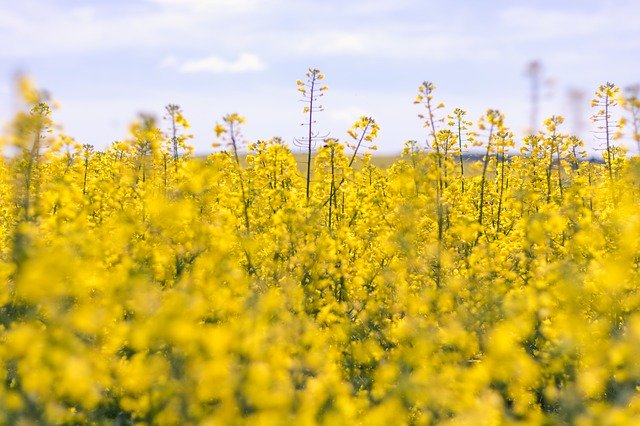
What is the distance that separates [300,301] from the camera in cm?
603

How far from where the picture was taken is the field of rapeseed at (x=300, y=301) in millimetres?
3875

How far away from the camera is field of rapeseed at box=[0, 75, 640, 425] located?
12.7ft

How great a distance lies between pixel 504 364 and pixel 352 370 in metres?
1.90

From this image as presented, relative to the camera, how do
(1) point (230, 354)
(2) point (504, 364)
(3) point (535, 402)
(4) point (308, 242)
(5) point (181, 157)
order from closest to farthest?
(1) point (230, 354), (2) point (504, 364), (3) point (535, 402), (4) point (308, 242), (5) point (181, 157)

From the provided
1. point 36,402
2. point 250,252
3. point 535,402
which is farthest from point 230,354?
point 535,402

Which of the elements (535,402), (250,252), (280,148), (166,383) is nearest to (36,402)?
(166,383)

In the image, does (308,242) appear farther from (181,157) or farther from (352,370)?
(181,157)

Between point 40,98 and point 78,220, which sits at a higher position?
point 40,98

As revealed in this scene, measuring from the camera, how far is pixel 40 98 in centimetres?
930

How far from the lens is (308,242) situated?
7.14m

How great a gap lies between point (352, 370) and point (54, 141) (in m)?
6.03

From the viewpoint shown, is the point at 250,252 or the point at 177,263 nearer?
the point at 177,263

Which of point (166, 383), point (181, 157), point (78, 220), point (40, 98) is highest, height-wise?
point (40, 98)

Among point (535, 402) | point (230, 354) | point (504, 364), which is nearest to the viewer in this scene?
point (230, 354)
